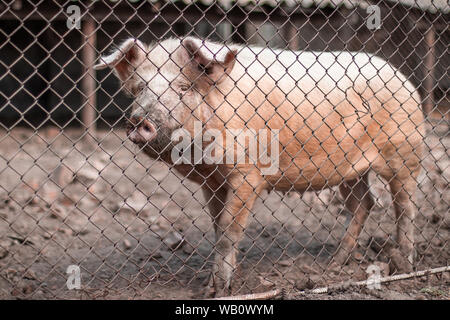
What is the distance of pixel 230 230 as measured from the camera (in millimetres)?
3549

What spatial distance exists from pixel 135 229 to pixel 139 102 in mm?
2259

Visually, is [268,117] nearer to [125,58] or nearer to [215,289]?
[125,58]

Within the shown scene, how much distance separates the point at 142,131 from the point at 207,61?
59 cm

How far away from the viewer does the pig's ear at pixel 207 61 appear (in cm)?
289

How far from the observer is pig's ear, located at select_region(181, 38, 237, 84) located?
9.48 ft

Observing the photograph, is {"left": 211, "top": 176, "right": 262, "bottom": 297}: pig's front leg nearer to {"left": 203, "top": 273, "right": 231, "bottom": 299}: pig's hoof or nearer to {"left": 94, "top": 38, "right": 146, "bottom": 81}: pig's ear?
{"left": 203, "top": 273, "right": 231, "bottom": 299}: pig's hoof

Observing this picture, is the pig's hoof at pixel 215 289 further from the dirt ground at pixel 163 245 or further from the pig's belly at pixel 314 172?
the pig's belly at pixel 314 172

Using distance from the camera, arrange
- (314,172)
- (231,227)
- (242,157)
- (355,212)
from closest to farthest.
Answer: (242,157)
(231,227)
(314,172)
(355,212)

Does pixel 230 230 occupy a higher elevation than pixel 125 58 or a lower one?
lower

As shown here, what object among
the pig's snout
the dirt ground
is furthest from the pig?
the dirt ground

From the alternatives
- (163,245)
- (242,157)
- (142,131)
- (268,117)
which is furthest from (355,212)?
(142,131)

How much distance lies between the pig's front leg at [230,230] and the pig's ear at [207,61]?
0.76m
